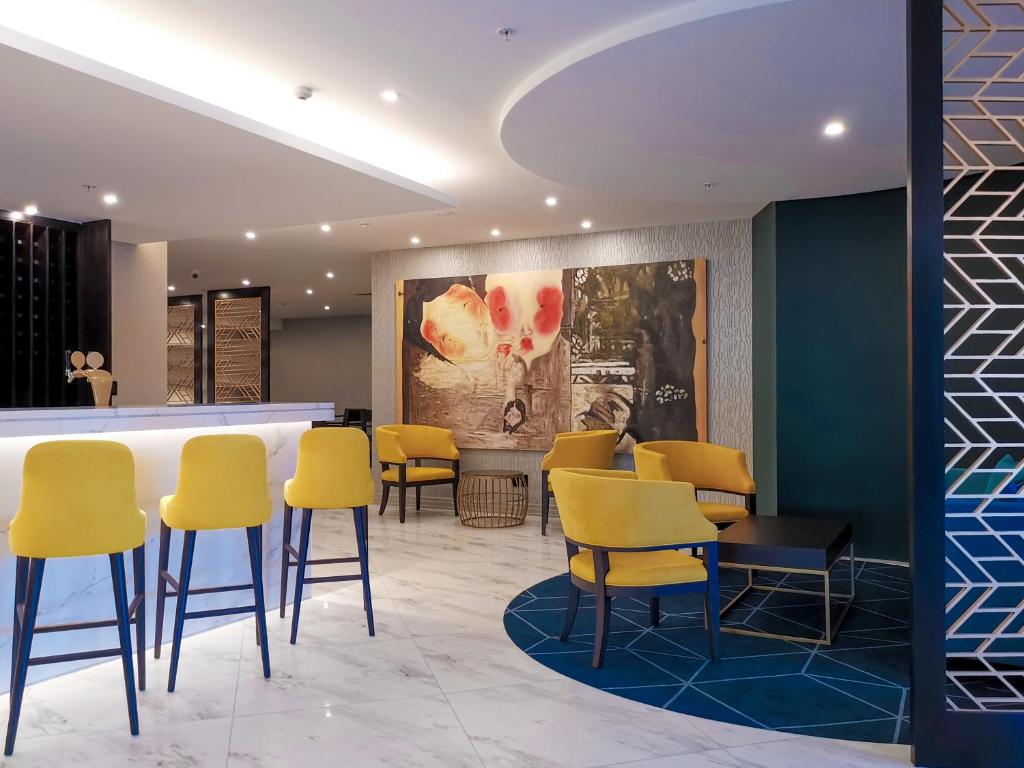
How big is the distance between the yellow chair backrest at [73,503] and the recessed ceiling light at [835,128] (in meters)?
4.25

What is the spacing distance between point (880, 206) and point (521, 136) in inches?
136

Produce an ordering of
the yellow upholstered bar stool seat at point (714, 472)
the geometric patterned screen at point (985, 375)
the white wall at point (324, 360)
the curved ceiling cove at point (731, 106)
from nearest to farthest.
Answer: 1. the geometric patterned screen at point (985, 375)
2. the curved ceiling cove at point (731, 106)
3. the yellow upholstered bar stool seat at point (714, 472)
4. the white wall at point (324, 360)

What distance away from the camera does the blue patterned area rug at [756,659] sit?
3.54 m

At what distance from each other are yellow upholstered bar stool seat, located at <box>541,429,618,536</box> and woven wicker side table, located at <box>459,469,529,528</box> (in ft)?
1.75

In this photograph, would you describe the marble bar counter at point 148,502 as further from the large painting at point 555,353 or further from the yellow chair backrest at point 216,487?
the large painting at point 555,353

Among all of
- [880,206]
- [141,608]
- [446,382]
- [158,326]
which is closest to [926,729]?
[141,608]

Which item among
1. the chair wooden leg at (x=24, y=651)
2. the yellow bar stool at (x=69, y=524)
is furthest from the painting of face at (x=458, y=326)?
the chair wooden leg at (x=24, y=651)

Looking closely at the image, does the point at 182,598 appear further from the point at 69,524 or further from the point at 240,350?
the point at 240,350

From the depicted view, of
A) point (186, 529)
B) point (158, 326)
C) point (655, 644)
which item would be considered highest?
point (158, 326)

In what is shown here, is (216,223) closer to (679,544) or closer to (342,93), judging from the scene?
(342,93)

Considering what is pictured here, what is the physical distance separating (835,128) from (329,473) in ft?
12.1

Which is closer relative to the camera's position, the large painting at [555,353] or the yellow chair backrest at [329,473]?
the yellow chair backrest at [329,473]

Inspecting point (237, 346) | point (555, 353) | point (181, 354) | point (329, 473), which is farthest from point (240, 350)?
point (329, 473)

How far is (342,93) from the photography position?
4742 mm
